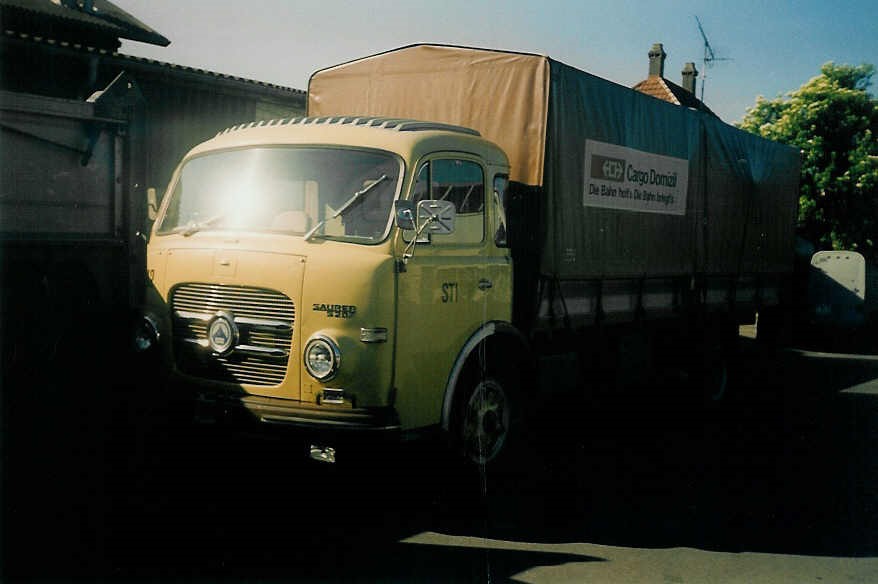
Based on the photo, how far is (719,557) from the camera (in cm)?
487

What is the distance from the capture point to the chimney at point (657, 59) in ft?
104

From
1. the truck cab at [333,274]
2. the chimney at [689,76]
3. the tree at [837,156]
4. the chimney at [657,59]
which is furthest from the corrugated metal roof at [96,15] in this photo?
the chimney at [689,76]

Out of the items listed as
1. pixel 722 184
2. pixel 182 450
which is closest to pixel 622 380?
pixel 722 184

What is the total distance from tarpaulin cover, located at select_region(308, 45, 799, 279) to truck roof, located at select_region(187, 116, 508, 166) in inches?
25.8

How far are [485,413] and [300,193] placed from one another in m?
1.96

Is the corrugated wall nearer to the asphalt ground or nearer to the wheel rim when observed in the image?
the asphalt ground

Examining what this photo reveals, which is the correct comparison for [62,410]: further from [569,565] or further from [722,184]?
[722,184]

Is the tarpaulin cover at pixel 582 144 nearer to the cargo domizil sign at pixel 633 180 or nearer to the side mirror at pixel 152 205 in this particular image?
the cargo domizil sign at pixel 633 180

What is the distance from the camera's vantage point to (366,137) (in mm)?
5664

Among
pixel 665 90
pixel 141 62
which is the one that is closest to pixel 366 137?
pixel 141 62

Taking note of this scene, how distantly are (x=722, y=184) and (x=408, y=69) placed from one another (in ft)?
14.7

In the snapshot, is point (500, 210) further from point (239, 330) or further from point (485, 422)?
point (239, 330)

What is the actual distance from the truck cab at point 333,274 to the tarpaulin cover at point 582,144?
2.69 ft

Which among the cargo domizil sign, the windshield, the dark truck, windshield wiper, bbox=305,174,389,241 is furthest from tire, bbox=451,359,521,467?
the dark truck
